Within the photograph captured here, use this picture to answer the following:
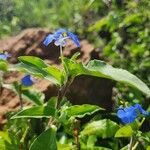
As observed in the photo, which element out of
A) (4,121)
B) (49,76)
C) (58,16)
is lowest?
(4,121)

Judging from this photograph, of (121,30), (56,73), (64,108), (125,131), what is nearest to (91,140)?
(125,131)

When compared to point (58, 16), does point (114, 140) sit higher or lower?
lower

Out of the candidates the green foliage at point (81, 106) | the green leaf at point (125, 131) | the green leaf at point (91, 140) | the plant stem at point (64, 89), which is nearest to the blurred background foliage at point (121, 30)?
the green foliage at point (81, 106)

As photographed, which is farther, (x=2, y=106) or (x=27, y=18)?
→ (x=27, y=18)

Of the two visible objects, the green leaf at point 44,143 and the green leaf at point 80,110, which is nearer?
the green leaf at point 44,143

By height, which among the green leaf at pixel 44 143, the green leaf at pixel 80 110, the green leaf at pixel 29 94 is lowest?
the green leaf at pixel 44 143

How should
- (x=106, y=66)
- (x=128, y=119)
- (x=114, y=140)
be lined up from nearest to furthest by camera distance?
(x=106, y=66) → (x=128, y=119) → (x=114, y=140)

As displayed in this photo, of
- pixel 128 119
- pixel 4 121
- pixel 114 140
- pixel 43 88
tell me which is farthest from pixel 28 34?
pixel 128 119

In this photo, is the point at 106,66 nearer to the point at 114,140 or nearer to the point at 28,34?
the point at 114,140

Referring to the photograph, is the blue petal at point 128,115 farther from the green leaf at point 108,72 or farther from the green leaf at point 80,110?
the green leaf at point 108,72
